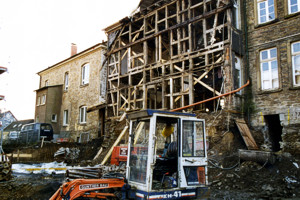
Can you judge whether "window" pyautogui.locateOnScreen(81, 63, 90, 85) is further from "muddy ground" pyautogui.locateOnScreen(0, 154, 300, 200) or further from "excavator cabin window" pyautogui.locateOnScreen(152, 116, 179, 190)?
"excavator cabin window" pyautogui.locateOnScreen(152, 116, 179, 190)

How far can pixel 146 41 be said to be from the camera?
1891cm

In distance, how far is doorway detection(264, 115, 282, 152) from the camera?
13562mm

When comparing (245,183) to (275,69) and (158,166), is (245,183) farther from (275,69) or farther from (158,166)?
(275,69)

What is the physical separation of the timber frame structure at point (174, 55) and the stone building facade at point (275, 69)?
910mm

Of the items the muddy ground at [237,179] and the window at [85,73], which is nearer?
the muddy ground at [237,179]

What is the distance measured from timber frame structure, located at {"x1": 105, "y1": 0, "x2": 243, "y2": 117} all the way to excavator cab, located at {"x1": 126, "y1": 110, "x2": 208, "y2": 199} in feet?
25.5

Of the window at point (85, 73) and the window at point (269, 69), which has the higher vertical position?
the window at point (85, 73)

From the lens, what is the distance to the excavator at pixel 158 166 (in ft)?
18.5

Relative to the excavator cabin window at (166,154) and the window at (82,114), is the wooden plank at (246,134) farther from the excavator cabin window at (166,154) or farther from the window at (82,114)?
the window at (82,114)

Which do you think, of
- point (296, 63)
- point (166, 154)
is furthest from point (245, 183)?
point (296, 63)

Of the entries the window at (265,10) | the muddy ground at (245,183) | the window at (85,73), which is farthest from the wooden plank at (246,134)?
the window at (85,73)

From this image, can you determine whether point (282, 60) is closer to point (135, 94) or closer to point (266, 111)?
point (266, 111)

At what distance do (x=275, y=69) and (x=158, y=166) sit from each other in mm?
9631

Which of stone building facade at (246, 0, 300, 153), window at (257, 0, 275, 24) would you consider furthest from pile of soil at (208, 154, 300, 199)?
window at (257, 0, 275, 24)
